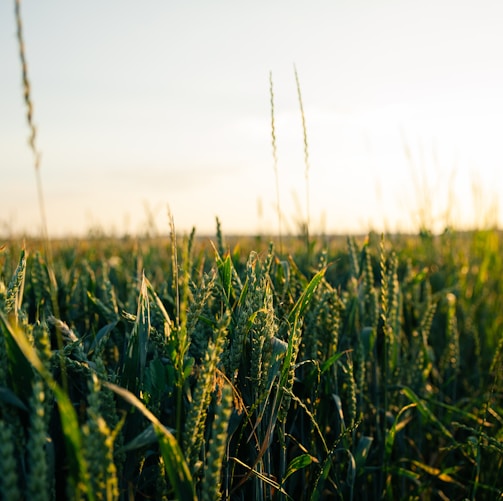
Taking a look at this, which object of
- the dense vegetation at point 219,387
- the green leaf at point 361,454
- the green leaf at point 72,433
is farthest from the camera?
the green leaf at point 361,454

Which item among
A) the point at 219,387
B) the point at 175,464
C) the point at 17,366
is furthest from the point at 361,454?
the point at 17,366

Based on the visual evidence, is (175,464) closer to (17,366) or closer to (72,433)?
(72,433)

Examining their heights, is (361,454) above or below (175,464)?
below

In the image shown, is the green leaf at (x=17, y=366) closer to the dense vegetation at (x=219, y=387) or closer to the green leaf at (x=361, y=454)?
the dense vegetation at (x=219, y=387)

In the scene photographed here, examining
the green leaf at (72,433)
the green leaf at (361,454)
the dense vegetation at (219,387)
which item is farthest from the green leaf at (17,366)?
the green leaf at (361,454)

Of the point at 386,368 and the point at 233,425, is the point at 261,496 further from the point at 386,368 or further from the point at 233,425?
the point at 386,368

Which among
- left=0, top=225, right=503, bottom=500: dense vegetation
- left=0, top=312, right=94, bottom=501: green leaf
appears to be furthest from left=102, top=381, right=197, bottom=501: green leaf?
left=0, top=312, right=94, bottom=501: green leaf

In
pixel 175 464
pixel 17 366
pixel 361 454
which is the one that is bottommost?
pixel 361 454

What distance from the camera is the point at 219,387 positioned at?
41.9 inches

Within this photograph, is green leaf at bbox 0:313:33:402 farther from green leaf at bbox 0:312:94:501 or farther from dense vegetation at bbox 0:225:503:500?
green leaf at bbox 0:312:94:501

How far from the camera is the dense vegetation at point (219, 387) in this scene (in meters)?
0.83

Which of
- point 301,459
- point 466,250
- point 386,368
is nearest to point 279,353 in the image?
point 301,459

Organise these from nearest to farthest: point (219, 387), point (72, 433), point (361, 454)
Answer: point (72, 433) → point (219, 387) → point (361, 454)

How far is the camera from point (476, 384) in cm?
296
